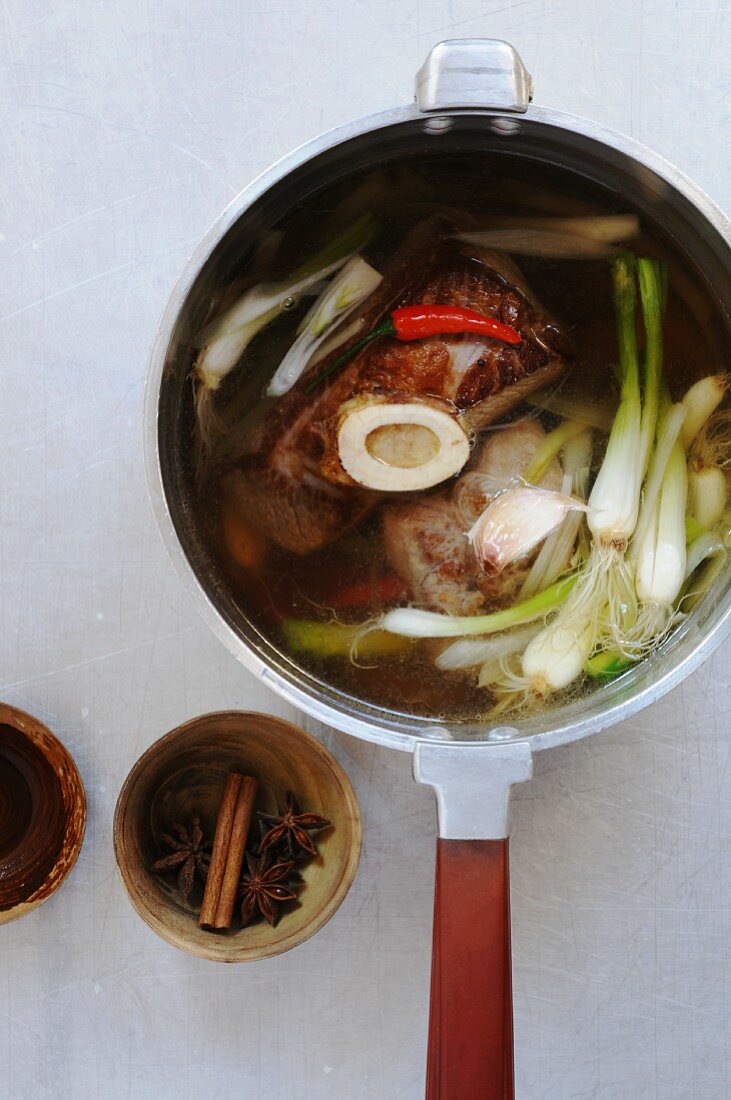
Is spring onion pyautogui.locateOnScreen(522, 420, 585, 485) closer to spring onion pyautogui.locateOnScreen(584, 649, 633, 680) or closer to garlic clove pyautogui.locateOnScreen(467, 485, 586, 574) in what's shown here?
garlic clove pyautogui.locateOnScreen(467, 485, 586, 574)

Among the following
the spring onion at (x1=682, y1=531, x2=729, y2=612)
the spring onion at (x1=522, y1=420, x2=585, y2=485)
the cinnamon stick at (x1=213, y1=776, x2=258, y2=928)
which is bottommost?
the cinnamon stick at (x1=213, y1=776, x2=258, y2=928)

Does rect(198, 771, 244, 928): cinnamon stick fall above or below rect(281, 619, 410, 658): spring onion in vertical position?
below

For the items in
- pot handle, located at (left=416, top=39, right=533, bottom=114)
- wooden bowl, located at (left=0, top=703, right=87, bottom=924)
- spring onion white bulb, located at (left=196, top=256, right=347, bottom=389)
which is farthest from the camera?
wooden bowl, located at (left=0, top=703, right=87, bottom=924)

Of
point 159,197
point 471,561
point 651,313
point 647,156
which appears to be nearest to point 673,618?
point 471,561

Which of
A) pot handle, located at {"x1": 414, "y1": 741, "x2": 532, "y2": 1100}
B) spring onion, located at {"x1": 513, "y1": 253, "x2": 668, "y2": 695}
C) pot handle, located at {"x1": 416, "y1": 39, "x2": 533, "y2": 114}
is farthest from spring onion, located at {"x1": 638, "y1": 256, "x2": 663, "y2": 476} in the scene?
pot handle, located at {"x1": 414, "y1": 741, "x2": 532, "y2": 1100}

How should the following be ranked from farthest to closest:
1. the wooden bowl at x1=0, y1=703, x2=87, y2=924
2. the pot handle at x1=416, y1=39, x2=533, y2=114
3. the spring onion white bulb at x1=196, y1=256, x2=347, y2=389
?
the wooden bowl at x1=0, y1=703, x2=87, y2=924 < the spring onion white bulb at x1=196, y1=256, x2=347, y2=389 < the pot handle at x1=416, y1=39, x2=533, y2=114

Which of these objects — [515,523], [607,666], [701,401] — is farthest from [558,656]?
[701,401]

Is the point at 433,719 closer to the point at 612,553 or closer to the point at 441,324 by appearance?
the point at 612,553
